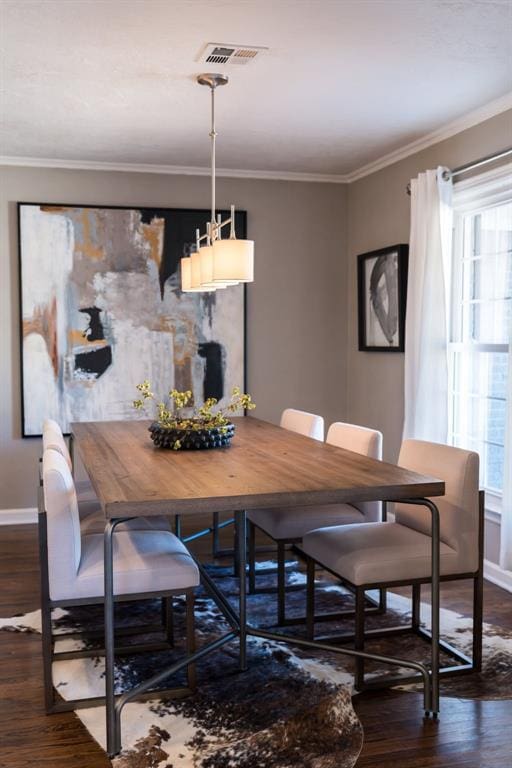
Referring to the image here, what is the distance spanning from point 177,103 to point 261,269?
6.71ft

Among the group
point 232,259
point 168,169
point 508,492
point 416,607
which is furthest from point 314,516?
point 168,169

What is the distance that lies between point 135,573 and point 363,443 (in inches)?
54.7

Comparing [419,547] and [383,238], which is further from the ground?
[383,238]

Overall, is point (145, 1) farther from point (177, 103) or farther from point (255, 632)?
point (255, 632)

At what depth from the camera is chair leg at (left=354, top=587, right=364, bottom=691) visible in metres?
2.82

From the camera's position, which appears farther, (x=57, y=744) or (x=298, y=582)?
(x=298, y=582)

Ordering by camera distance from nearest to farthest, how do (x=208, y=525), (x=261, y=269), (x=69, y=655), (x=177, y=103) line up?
(x=69, y=655) < (x=177, y=103) < (x=208, y=525) < (x=261, y=269)

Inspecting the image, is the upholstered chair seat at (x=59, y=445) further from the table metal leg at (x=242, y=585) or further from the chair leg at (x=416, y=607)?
the chair leg at (x=416, y=607)

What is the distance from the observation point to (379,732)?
8.61 feet

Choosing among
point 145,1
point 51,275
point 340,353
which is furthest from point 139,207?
point 145,1

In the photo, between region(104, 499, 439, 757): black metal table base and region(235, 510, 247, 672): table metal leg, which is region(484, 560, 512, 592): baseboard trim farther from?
region(235, 510, 247, 672): table metal leg

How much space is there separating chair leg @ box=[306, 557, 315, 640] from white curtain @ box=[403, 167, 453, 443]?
1.66m

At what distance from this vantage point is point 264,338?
6102 mm

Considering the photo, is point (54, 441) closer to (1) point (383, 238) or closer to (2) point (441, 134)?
(2) point (441, 134)
